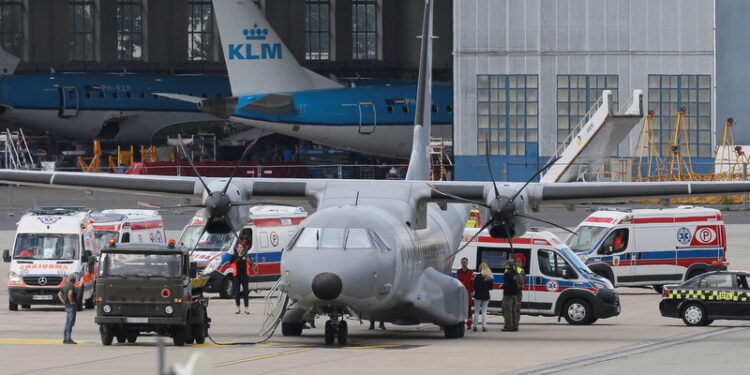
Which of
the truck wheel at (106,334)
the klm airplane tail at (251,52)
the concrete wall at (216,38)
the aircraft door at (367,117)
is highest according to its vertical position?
the concrete wall at (216,38)

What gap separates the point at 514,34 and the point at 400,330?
30.8m

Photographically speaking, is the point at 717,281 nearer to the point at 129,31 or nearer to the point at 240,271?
the point at 240,271

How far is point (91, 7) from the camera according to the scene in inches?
3073

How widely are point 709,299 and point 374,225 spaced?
8077mm

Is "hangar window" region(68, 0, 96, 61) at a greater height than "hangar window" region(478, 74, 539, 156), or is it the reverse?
"hangar window" region(68, 0, 96, 61)

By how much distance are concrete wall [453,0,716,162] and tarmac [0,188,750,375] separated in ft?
85.5

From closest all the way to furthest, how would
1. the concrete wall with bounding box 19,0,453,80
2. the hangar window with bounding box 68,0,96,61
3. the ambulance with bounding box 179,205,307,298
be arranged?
the ambulance with bounding box 179,205,307,298, the concrete wall with bounding box 19,0,453,80, the hangar window with bounding box 68,0,96,61

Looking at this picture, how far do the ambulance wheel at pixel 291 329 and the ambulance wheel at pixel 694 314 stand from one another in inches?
307

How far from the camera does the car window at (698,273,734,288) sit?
2439cm

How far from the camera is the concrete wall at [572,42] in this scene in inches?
2078

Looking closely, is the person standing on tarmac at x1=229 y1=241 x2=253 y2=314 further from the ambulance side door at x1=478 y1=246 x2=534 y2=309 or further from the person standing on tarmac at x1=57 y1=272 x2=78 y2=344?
the person standing on tarmac at x1=57 y1=272 x2=78 y2=344

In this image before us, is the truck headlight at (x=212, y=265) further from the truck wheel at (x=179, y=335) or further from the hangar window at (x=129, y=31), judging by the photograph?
the hangar window at (x=129, y=31)

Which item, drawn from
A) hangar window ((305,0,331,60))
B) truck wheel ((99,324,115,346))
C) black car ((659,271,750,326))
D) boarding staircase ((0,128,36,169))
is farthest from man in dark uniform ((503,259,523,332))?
hangar window ((305,0,331,60))

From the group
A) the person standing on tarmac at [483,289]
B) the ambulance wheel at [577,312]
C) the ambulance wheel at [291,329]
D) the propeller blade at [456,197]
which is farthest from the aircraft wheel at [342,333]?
the ambulance wheel at [577,312]
